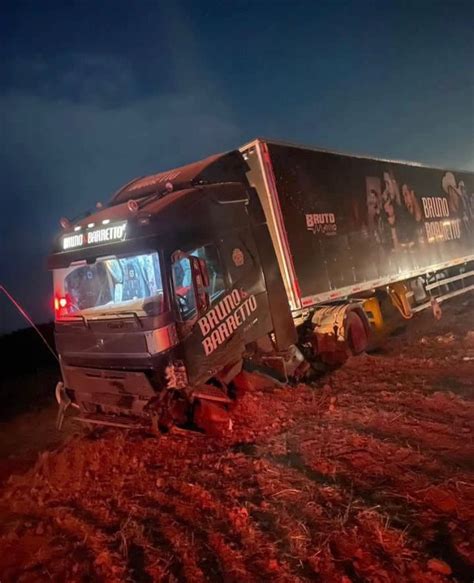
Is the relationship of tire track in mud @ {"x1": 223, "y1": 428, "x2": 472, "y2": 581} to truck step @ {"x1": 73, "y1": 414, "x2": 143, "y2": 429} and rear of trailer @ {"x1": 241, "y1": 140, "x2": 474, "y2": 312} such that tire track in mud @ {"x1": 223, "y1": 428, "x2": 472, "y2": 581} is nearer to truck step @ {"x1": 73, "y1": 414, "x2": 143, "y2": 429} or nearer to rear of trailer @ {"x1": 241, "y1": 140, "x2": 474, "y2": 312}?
truck step @ {"x1": 73, "y1": 414, "x2": 143, "y2": 429}

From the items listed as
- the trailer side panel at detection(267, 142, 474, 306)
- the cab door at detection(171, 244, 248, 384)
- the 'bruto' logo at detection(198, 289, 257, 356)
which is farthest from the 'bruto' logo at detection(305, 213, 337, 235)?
the cab door at detection(171, 244, 248, 384)

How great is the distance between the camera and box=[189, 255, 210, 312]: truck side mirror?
4805 mm

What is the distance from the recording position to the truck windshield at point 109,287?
15.7ft

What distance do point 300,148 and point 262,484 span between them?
5.25 meters

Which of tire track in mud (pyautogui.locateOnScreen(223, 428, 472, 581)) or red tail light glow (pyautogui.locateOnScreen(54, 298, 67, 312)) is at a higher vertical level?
red tail light glow (pyautogui.locateOnScreen(54, 298, 67, 312))

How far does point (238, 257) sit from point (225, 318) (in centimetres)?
90

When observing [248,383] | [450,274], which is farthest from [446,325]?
[248,383]

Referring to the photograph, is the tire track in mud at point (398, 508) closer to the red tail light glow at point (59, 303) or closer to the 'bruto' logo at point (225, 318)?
the 'bruto' logo at point (225, 318)

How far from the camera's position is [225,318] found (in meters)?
5.29

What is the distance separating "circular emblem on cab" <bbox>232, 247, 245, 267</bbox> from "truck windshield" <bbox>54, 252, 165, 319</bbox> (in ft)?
4.10

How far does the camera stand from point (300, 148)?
23.3 ft

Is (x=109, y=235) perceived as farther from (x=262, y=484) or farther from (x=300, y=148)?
(x=300, y=148)

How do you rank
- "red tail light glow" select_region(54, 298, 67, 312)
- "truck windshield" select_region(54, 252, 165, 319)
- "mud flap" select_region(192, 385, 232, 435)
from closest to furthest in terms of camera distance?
"truck windshield" select_region(54, 252, 165, 319)
"mud flap" select_region(192, 385, 232, 435)
"red tail light glow" select_region(54, 298, 67, 312)

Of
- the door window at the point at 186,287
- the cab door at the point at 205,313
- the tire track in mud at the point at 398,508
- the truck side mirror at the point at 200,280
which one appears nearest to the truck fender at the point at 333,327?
the cab door at the point at 205,313
